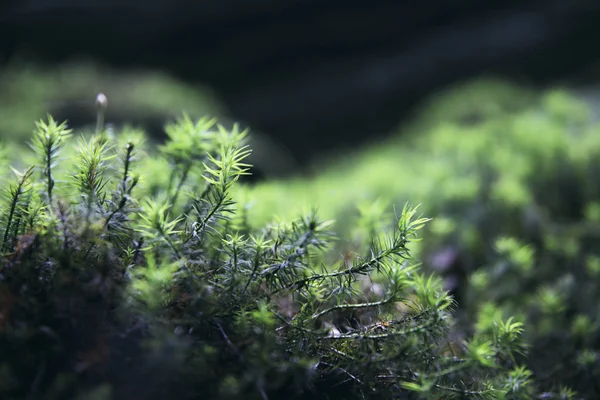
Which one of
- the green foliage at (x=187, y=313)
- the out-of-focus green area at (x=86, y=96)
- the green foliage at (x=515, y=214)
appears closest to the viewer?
the green foliage at (x=187, y=313)

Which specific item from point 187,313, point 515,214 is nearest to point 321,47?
point 515,214

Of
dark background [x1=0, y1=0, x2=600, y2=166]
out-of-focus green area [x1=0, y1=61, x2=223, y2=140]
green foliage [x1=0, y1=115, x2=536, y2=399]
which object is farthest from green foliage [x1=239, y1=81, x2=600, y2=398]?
dark background [x1=0, y1=0, x2=600, y2=166]

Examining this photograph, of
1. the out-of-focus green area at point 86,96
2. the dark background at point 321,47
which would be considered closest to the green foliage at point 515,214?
the out-of-focus green area at point 86,96

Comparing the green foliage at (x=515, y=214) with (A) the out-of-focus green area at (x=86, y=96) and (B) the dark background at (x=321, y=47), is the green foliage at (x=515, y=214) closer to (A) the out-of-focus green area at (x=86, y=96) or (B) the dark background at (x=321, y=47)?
(A) the out-of-focus green area at (x=86, y=96)

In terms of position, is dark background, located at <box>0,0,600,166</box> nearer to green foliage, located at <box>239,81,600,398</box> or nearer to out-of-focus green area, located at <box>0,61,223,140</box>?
out-of-focus green area, located at <box>0,61,223,140</box>

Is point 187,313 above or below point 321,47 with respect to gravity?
below

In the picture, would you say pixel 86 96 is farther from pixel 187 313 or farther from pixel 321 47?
pixel 187 313

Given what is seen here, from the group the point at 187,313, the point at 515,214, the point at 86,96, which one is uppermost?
the point at 86,96
